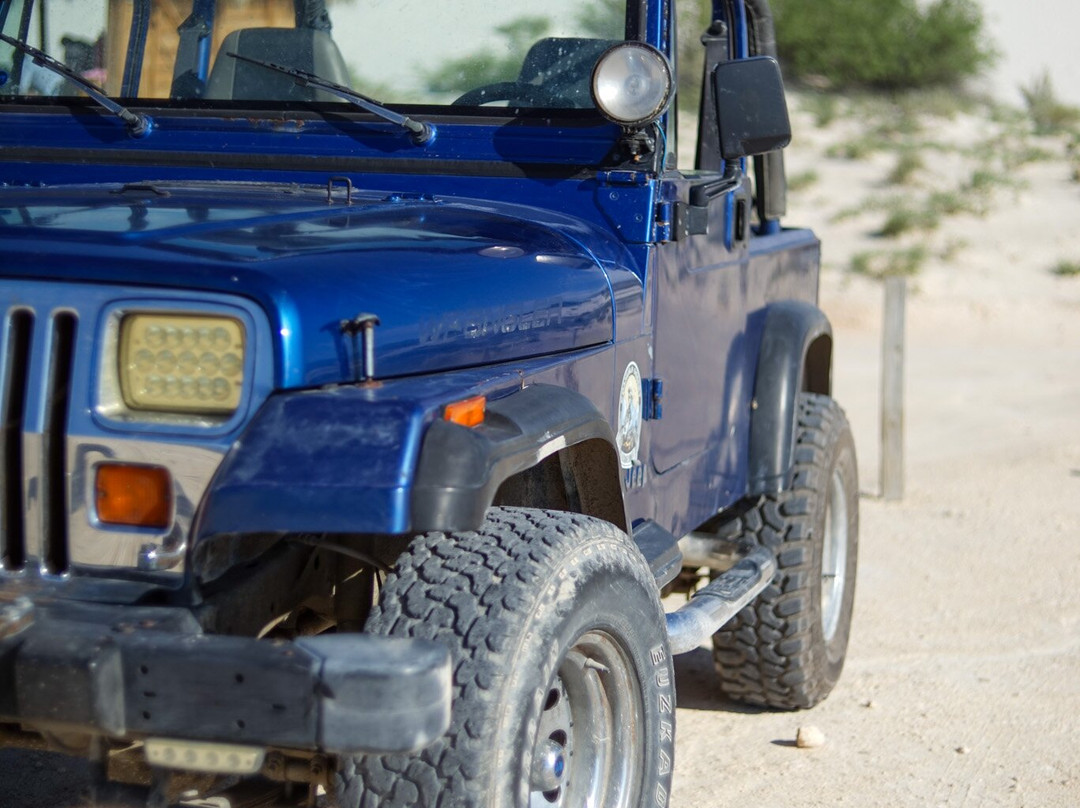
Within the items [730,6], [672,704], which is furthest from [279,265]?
[730,6]

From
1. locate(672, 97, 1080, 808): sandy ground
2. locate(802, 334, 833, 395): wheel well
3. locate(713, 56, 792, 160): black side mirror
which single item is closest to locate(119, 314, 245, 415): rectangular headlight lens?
locate(713, 56, 792, 160): black side mirror

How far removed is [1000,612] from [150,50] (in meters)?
3.85

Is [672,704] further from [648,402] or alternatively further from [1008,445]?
[1008,445]

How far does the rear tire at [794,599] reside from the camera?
14.1 ft

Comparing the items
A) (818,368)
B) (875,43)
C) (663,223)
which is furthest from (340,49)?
(875,43)

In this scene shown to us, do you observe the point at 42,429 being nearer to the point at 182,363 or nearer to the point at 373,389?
the point at 182,363

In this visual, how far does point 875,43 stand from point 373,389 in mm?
30445

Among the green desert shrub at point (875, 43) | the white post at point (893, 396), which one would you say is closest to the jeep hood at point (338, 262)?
the white post at point (893, 396)

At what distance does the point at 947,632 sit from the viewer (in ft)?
17.6

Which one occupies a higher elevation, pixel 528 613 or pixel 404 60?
pixel 404 60

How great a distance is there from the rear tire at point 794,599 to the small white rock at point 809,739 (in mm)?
219

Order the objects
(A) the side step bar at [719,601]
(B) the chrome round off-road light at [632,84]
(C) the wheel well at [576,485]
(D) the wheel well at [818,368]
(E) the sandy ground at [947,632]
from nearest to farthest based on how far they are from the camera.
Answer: (C) the wheel well at [576,485] < (B) the chrome round off-road light at [632,84] < (A) the side step bar at [719,601] < (E) the sandy ground at [947,632] < (D) the wheel well at [818,368]

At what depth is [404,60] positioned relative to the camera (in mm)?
3514

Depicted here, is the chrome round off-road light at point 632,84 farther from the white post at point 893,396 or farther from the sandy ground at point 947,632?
the white post at point 893,396
